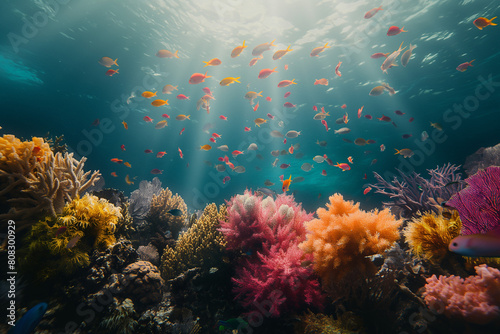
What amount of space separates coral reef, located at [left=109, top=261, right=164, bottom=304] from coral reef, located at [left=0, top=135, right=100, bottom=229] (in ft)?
4.95

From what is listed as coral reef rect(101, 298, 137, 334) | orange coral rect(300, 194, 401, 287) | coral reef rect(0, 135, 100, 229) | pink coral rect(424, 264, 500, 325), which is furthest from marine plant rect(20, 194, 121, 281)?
pink coral rect(424, 264, 500, 325)

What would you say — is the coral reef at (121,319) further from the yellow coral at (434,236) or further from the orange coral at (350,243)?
the yellow coral at (434,236)

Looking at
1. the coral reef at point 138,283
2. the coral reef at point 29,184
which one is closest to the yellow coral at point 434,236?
the coral reef at point 138,283

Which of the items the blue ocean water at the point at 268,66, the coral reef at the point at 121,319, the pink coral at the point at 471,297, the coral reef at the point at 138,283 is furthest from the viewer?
the blue ocean water at the point at 268,66

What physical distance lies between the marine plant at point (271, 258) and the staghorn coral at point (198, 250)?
438mm

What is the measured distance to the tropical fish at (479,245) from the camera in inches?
52.8

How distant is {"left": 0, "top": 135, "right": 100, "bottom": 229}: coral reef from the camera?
10.3ft

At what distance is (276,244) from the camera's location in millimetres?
2979

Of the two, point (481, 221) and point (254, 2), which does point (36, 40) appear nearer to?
point (254, 2)

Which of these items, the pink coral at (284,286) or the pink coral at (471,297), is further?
the pink coral at (284,286)

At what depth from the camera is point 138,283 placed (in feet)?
10.1

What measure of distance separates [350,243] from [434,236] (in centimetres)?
122

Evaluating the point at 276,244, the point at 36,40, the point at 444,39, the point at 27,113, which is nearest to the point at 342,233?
the point at 276,244

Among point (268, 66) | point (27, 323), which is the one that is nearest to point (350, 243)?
point (27, 323)
